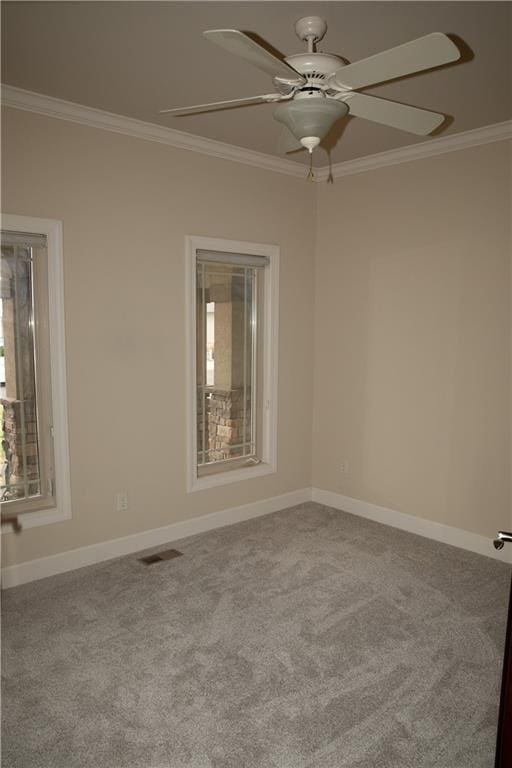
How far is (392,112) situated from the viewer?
2225 mm

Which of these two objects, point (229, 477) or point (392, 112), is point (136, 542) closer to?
point (229, 477)

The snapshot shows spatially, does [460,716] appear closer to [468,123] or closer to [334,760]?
[334,760]

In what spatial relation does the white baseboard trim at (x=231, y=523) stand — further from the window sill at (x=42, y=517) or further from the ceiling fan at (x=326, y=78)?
the ceiling fan at (x=326, y=78)

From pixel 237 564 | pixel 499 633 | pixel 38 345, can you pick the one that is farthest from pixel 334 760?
pixel 38 345

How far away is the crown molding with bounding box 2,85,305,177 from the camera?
2986 mm

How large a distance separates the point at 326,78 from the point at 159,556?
2901 mm

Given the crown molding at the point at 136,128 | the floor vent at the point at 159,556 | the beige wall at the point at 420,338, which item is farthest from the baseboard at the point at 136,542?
the crown molding at the point at 136,128

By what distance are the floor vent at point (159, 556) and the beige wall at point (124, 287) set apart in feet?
0.70

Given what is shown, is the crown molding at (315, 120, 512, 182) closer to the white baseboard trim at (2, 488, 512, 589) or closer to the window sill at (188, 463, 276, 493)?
the window sill at (188, 463, 276, 493)

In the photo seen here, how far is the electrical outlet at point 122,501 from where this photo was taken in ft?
11.9

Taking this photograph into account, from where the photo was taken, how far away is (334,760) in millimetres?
1983

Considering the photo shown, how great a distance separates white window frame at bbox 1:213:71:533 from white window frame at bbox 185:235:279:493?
0.88m

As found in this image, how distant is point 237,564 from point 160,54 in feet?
9.32

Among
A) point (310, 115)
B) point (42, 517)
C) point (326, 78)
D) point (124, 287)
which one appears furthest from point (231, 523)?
point (326, 78)
